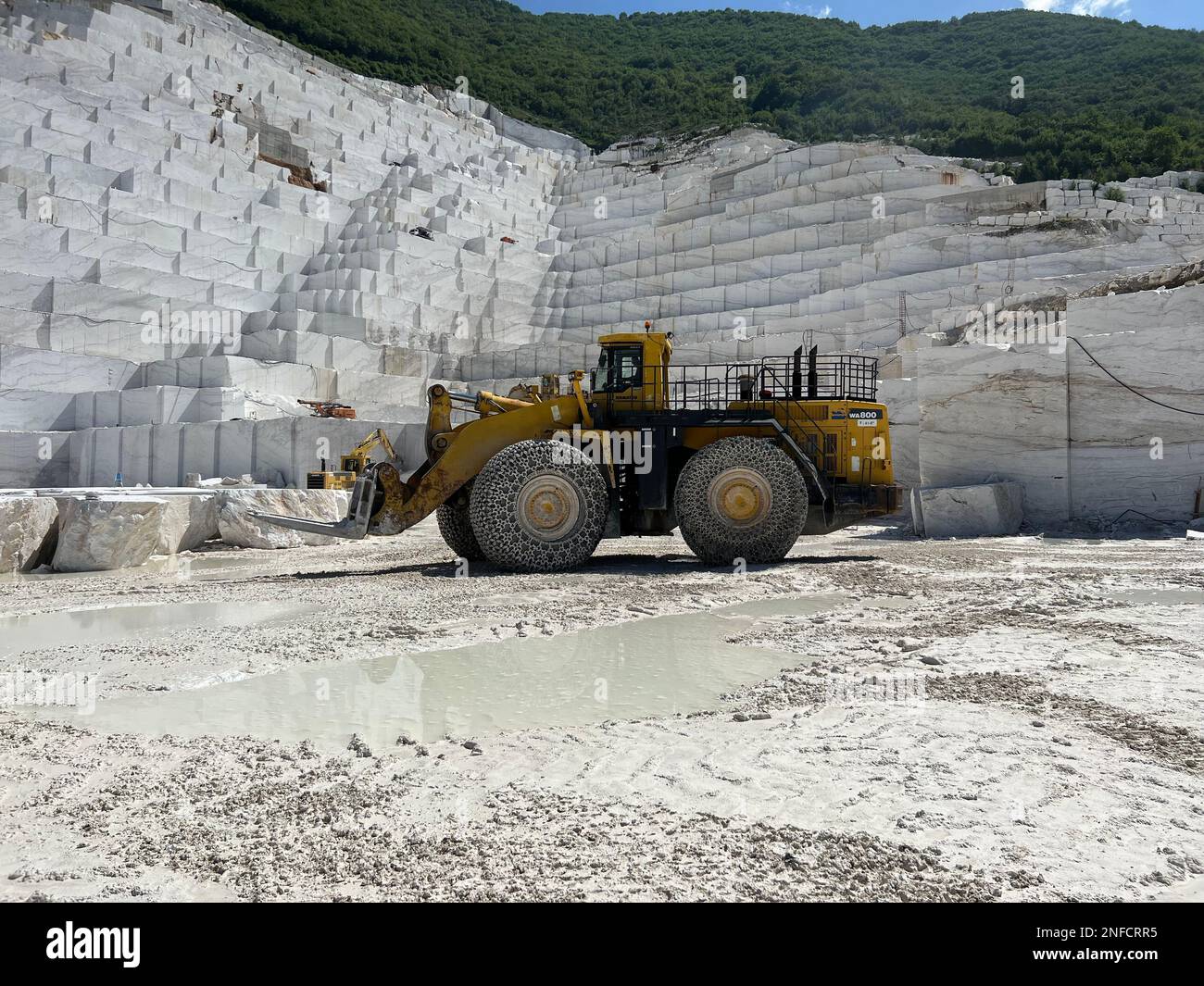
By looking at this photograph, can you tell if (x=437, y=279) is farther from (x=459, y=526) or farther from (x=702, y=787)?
(x=702, y=787)

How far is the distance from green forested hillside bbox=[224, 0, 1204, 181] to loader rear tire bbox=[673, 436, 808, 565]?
125 feet

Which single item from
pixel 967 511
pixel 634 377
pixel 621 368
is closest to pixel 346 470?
pixel 621 368

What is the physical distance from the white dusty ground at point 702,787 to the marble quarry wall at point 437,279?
7.97 metres

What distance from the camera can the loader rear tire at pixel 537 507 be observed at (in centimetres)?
937

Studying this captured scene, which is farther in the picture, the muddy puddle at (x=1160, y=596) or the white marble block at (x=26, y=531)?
the white marble block at (x=26, y=531)

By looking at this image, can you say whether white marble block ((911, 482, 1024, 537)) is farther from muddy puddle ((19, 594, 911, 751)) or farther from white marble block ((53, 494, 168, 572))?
white marble block ((53, 494, 168, 572))

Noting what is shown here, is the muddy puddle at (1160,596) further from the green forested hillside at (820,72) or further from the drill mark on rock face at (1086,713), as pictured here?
the green forested hillside at (820,72)

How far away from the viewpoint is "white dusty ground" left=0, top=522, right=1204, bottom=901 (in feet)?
7.97

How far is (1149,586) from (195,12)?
202 feet

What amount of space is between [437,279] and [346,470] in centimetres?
1664

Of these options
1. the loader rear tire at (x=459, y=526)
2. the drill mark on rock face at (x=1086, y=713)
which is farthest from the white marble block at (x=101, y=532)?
the drill mark on rock face at (x=1086, y=713)
